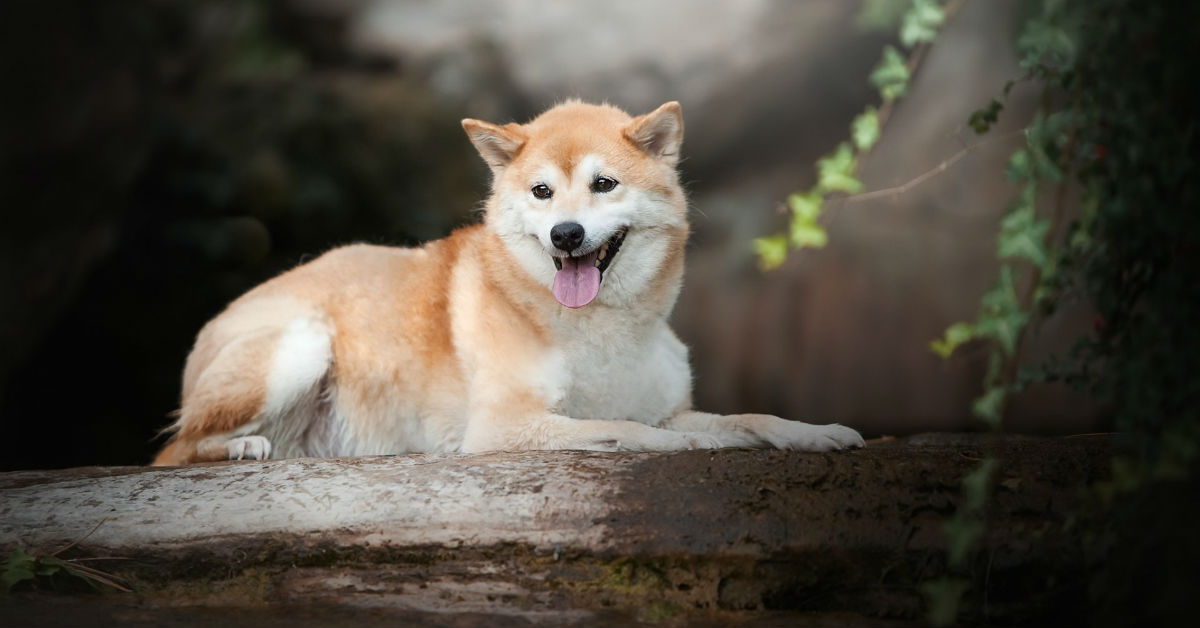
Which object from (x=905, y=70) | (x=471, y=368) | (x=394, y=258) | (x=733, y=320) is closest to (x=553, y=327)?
(x=471, y=368)

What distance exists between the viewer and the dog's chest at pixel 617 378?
397cm

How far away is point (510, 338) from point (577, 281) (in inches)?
15.0

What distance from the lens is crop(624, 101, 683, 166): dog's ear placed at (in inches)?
157

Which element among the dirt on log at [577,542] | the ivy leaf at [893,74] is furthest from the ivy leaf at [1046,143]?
the dirt on log at [577,542]

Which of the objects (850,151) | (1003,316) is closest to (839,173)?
(850,151)

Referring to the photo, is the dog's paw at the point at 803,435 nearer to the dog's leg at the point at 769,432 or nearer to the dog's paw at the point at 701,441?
the dog's leg at the point at 769,432

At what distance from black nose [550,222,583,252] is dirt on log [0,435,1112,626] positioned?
32.2 inches

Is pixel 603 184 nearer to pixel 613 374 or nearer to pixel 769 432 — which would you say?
pixel 613 374

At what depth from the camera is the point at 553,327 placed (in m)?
3.99

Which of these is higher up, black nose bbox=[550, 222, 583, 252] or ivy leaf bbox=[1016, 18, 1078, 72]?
ivy leaf bbox=[1016, 18, 1078, 72]

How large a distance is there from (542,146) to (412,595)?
71.3 inches

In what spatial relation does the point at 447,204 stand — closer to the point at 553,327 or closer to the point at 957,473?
the point at 553,327

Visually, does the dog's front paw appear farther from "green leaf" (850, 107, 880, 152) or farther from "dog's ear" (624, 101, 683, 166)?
"green leaf" (850, 107, 880, 152)

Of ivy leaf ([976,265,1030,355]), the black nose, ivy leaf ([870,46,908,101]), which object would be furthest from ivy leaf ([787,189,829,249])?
the black nose
